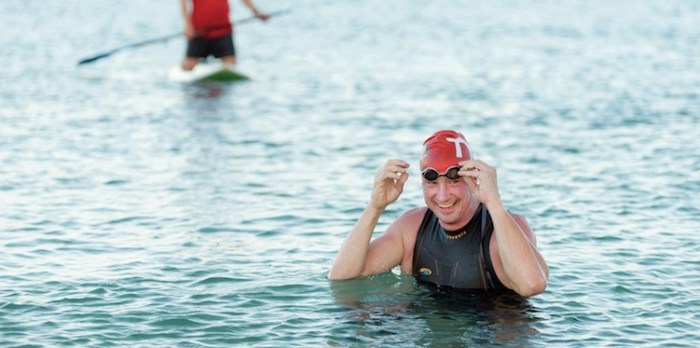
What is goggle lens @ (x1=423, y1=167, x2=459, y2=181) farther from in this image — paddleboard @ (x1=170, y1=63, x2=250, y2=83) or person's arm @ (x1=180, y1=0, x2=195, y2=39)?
paddleboard @ (x1=170, y1=63, x2=250, y2=83)

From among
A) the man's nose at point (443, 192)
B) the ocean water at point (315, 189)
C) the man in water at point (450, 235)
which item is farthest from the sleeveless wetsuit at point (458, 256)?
the man's nose at point (443, 192)

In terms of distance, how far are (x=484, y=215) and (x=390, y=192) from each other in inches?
32.1

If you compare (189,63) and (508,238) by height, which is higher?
(508,238)

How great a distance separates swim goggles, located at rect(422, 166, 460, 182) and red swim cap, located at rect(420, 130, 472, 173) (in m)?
0.03

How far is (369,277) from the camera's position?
9.73 m

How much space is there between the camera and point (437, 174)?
8.66 metres

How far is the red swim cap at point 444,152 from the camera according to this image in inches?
341

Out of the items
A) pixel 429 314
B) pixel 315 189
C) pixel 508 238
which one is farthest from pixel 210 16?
pixel 508 238

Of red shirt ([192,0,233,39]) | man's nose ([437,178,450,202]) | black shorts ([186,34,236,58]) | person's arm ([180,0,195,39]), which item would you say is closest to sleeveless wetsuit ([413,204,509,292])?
man's nose ([437,178,450,202])

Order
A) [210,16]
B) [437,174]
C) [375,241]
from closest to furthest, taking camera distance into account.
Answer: [437,174] → [375,241] → [210,16]

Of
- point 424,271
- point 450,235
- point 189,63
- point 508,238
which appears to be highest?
point 508,238

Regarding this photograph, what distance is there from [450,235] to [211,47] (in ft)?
53.3

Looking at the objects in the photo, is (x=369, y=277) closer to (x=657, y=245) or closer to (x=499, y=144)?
(x=657, y=245)

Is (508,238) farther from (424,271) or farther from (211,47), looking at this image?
(211,47)
